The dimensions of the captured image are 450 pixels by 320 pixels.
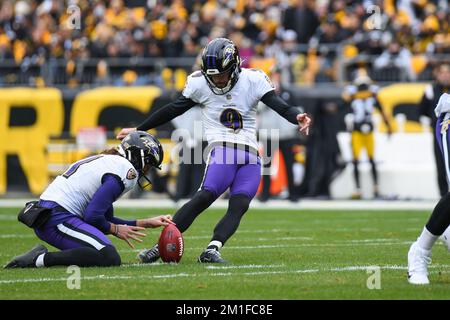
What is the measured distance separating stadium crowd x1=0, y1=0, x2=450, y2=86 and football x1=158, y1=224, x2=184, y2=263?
9.96 metres

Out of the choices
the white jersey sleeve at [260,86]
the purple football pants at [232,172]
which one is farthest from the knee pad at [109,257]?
the white jersey sleeve at [260,86]

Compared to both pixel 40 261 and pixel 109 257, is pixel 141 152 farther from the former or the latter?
pixel 40 261

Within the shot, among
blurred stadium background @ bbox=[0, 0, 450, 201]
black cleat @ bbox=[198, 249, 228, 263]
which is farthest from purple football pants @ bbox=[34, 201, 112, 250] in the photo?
blurred stadium background @ bbox=[0, 0, 450, 201]

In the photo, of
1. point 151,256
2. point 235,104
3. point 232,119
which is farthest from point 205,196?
point 235,104

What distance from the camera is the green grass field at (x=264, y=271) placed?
569 cm

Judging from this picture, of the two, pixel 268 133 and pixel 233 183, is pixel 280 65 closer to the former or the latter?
pixel 268 133

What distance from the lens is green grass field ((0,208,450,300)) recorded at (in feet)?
18.7

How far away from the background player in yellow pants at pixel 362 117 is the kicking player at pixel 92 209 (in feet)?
30.2

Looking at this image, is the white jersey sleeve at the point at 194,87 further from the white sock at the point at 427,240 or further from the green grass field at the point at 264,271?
the white sock at the point at 427,240

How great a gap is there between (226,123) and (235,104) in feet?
0.55

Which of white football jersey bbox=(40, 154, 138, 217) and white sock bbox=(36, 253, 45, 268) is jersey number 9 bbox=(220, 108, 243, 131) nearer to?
white football jersey bbox=(40, 154, 138, 217)

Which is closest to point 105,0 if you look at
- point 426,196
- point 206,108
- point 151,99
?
point 151,99
